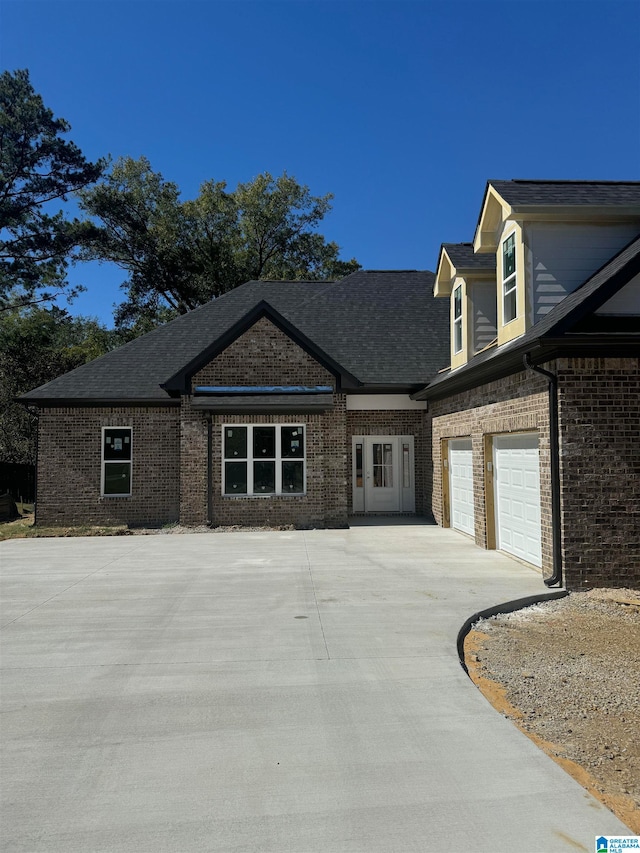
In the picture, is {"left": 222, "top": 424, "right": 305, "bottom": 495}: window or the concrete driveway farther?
{"left": 222, "top": 424, "right": 305, "bottom": 495}: window

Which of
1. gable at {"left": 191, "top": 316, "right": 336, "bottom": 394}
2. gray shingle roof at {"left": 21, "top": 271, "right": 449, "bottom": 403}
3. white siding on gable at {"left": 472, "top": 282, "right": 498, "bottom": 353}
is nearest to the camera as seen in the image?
white siding on gable at {"left": 472, "top": 282, "right": 498, "bottom": 353}

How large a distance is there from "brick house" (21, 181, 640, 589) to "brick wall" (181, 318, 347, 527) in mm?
38

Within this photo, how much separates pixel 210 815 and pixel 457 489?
38.3 feet

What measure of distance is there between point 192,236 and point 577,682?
35.1m

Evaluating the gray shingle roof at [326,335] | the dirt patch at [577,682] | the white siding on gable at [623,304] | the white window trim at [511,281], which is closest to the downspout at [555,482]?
the dirt patch at [577,682]

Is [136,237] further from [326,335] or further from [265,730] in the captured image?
[265,730]

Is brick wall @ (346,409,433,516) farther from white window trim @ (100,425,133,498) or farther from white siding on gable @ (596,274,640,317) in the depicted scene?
white siding on gable @ (596,274,640,317)

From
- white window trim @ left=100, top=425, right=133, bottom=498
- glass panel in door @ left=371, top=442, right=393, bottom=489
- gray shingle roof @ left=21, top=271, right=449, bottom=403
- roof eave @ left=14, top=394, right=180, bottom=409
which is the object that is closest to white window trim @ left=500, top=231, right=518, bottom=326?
gray shingle roof @ left=21, top=271, right=449, bottom=403

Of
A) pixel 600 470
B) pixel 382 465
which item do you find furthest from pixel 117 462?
pixel 600 470

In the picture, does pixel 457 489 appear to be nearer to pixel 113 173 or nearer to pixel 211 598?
pixel 211 598

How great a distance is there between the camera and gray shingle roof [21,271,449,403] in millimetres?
16297

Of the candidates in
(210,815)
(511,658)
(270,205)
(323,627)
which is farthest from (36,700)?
(270,205)

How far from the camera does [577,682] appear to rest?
5031 millimetres

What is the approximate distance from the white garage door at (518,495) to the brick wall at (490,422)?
32 cm
